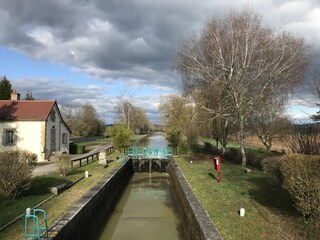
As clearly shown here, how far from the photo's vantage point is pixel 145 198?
1836cm

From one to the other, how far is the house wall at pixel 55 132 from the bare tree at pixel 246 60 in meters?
14.3

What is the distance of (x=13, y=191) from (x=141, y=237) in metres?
4.76

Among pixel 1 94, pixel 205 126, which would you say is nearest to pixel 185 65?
pixel 205 126

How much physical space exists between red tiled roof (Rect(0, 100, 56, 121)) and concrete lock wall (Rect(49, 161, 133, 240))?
14.1m

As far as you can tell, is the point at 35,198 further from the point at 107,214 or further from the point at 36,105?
the point at 36,105

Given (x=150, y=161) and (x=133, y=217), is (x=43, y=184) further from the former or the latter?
(x=150, y=161)

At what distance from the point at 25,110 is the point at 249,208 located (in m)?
23.9

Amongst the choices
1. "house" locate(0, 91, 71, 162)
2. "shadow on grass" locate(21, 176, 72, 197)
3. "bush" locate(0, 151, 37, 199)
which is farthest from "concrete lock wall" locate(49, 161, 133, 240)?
"house" locate(0, 91, 71, 162)

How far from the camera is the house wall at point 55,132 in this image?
28216 mm

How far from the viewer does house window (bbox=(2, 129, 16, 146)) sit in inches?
1071

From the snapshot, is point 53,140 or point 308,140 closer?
point 308,140

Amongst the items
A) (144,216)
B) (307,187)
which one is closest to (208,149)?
(144,216)

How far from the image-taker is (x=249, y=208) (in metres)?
10.1

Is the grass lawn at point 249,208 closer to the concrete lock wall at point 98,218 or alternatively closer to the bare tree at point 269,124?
the concrete lock wall at point 98,218
